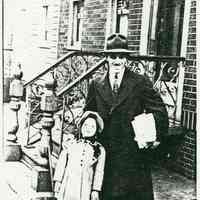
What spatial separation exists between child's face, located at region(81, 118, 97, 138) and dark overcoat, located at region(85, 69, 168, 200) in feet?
0.48

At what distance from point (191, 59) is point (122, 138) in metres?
2.22

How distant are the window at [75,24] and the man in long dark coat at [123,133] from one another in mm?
6610

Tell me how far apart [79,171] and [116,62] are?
957mm

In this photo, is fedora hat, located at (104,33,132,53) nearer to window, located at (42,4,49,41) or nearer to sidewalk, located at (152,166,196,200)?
sidewalk, located at (152,166,196,200)

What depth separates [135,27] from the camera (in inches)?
282

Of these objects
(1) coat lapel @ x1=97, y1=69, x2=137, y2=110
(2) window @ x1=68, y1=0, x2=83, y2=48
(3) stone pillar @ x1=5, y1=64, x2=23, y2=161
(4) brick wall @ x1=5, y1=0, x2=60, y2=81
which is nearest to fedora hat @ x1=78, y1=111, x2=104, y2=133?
(1) coat lapel @ x1=97, y1=69, x2=137, y2=110

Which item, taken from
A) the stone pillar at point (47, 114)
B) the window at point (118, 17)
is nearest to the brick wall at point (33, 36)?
the window at point (118, 17)

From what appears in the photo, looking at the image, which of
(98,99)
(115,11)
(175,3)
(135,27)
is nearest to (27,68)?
(115,11)

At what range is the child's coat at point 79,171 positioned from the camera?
3613 mm

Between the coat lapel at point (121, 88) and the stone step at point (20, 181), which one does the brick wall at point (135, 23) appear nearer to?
the stone step at point (20, 181)

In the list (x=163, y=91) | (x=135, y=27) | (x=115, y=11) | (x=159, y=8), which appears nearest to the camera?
(x=163, y=91)

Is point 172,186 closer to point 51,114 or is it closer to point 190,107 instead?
point 190,107

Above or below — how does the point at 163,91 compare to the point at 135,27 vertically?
below

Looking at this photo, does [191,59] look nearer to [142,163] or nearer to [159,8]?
[159,8]
